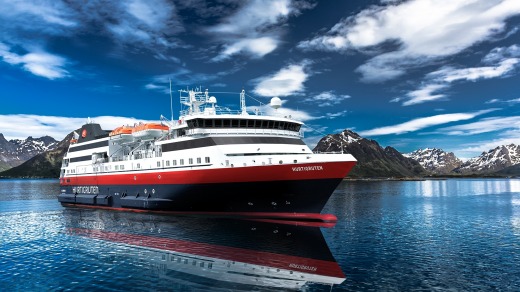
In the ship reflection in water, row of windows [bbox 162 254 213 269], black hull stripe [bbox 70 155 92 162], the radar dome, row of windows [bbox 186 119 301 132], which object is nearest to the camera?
the ship reflection in water

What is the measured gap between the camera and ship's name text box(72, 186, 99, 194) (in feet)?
147

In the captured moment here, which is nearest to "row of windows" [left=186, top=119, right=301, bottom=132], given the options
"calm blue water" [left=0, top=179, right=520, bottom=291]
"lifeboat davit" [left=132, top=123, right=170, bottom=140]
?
"calm blue water" [left=0, top=179, right=520, bottom=291]

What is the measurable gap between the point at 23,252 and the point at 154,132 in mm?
19925

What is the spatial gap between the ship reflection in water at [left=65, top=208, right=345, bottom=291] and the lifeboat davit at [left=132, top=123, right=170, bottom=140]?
414 inches

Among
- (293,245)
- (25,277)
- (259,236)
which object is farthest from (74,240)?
(293,245)

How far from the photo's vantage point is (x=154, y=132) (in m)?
40.2

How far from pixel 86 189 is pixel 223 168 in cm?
2762

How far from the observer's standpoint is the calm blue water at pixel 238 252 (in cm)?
1616

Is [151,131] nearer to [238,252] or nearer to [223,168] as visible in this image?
[223,168]

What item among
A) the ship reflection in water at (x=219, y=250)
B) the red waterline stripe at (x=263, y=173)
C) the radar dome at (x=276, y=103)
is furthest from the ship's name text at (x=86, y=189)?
the radar dome at (x=276, y=103)

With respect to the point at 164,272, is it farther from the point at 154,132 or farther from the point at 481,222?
the point at 481,222

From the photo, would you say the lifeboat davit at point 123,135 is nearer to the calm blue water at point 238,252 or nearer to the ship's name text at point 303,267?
the calm blue water at point 238,252

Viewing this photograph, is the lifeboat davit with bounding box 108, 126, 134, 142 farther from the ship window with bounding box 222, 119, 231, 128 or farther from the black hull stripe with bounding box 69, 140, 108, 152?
the ship window with bounding box 222, 119, 231, 128

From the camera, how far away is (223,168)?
28219 millimetres
